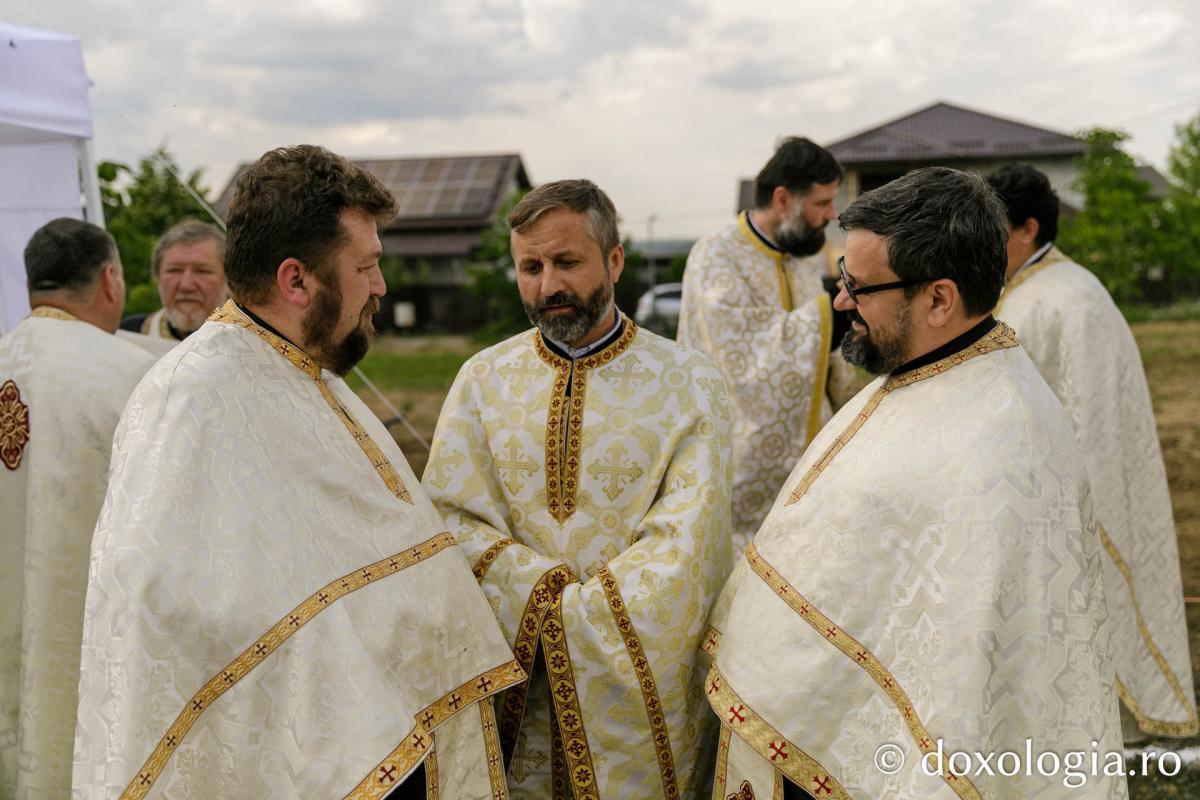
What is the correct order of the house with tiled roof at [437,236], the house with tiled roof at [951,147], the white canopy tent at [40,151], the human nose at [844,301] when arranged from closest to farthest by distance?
1. the human nose at [844,301]
2. the white canopy tent at [40,151]
3. the house with tiled roof at [951,147]
4. the house with tiled roof at [437,236]

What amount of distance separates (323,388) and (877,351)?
140cm

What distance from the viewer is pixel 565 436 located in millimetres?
3117

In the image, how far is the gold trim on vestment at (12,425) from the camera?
130 inches

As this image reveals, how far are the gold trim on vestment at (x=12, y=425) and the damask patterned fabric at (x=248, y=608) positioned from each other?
1207mm

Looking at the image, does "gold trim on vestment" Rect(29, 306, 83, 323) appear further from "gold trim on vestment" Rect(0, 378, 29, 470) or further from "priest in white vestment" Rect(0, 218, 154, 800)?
"gold trim on vestment" Rect(0, 378, 29, 470)

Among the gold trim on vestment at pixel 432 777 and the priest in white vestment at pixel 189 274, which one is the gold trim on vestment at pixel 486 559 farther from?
the priest in white vestment at pixel 189 274

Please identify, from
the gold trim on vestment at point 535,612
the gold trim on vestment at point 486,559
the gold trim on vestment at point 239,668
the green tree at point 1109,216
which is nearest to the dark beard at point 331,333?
the gold trim on vestment at point 239,668

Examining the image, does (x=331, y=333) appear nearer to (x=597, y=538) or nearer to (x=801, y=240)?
(x=597, y=538)

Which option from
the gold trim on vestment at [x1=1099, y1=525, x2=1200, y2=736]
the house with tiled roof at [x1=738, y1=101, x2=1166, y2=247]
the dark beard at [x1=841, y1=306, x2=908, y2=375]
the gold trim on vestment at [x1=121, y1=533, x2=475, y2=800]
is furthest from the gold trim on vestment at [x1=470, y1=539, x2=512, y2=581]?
the house with tiled roof at [x1=738, y1=101, x2=1166, y2=247]

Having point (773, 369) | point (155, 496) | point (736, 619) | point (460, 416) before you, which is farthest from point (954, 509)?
point (773, 369)

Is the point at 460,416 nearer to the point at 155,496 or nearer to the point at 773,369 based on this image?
the point at 155,496

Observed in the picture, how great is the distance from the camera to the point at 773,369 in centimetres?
438

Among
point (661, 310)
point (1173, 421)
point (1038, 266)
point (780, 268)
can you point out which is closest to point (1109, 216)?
point (661, 310)

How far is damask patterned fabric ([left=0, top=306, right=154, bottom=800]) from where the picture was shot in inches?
128
